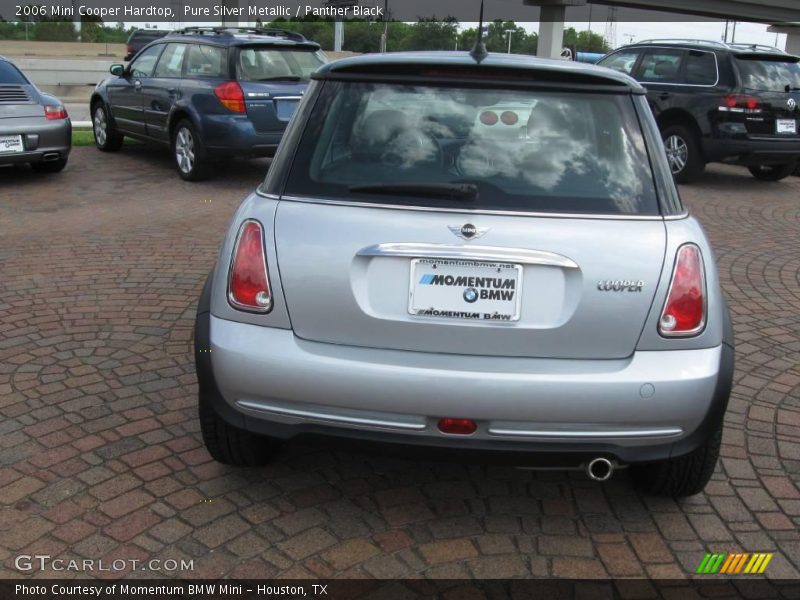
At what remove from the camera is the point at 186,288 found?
6016 millimetres

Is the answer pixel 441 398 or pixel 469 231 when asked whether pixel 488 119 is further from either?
pixel 441 398

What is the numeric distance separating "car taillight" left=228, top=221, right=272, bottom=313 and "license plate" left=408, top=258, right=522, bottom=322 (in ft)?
1.75

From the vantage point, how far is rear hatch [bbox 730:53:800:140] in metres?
10.9

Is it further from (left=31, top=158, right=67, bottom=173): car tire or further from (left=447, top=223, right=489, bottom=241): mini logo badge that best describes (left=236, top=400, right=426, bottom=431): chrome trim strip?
(left=31, top=158, right=67, bottom=173): car tire

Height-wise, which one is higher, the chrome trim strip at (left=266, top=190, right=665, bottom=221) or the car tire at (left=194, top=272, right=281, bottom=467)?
the chrome trim strip at (left=266, top=190, right=665, bottom=221)

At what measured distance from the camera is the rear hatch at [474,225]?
273cm

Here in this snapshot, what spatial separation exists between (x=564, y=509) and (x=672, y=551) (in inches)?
17.2

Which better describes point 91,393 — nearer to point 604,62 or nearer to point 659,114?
point 659,114

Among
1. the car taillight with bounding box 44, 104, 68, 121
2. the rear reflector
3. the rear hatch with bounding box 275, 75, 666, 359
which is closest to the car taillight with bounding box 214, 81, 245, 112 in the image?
the car taillight with bounding box 44, 104, 68, 121

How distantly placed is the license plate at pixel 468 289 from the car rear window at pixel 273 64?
25.3 feet

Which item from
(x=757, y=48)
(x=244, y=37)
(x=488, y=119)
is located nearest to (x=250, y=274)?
(x=488, y=119)

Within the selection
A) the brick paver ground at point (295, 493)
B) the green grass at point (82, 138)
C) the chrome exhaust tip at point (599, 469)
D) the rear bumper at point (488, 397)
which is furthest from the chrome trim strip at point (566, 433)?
the green grass at point (82, 138)

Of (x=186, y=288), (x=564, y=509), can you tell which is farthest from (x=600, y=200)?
(x=186, y=288)

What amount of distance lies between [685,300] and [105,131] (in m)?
11.2
